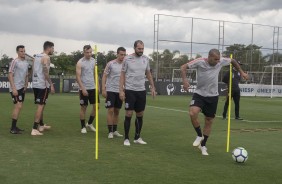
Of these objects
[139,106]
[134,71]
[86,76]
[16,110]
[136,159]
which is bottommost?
[136,159]

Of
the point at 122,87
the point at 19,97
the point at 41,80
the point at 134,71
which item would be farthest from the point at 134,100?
the point at 19,97

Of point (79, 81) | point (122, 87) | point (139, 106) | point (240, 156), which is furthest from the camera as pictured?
point (79, 81)

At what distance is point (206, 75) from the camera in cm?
822

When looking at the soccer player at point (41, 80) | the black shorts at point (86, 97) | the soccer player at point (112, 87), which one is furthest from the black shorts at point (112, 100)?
the soccer player at point (41, 80)

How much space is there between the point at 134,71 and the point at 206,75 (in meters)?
1.55

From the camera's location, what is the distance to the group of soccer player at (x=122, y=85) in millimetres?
8266

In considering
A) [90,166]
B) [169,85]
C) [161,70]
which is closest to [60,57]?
[161,70]

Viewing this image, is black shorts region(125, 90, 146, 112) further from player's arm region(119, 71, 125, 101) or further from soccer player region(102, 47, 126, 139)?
soccer player region(102, 47, 126, 139)

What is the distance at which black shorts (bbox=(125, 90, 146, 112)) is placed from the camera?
8906 mm

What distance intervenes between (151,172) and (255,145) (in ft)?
12.0

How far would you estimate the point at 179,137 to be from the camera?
10.3 m

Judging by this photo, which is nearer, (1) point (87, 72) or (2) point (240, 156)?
(2) point (240, 156)

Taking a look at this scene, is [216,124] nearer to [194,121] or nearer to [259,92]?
[194,121]

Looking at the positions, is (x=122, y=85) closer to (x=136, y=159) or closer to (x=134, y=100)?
(x=134, y=100)
